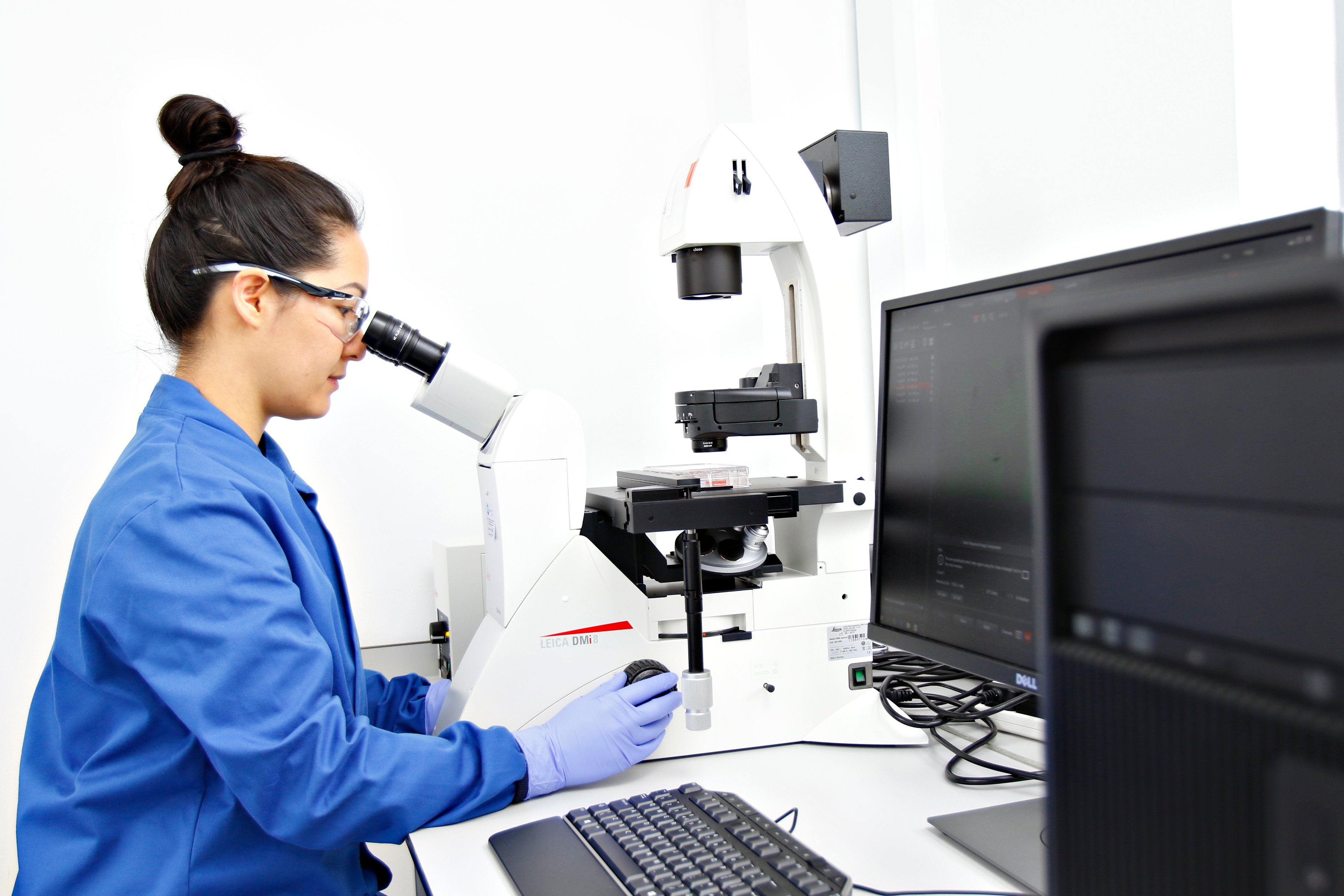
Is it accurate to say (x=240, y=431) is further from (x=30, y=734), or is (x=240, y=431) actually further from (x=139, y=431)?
(x=30, y=734)

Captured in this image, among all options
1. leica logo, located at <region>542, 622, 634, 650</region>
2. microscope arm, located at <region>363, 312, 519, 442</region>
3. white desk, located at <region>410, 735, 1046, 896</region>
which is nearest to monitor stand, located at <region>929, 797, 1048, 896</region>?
white desk, located at <region>410, 735, 1046, 896</region>

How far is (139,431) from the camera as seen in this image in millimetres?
966

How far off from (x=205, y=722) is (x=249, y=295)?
0.46 meters

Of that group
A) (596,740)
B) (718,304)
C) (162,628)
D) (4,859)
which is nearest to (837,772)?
(596,740)

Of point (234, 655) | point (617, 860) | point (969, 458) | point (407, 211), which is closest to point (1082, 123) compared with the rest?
point (969, 458)

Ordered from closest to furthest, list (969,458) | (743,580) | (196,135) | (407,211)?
(969,458) < (196,135) < (743,580) < (407,211)

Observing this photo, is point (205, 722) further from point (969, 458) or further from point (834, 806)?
point (969, 458)

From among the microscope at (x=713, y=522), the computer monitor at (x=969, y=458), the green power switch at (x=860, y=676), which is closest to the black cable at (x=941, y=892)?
the computer monitor at (x=969, y=458)

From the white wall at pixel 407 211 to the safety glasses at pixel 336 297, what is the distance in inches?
30.8

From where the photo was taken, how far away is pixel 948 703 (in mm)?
1107

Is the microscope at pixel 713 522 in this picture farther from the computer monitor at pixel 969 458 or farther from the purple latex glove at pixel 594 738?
the computer monitor at pixel 969 458

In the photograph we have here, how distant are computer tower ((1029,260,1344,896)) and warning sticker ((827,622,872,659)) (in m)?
0.85

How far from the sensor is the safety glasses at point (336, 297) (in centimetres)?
96

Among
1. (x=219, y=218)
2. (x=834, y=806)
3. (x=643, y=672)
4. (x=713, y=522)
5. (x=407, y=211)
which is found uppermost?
(x=407, y=211)
